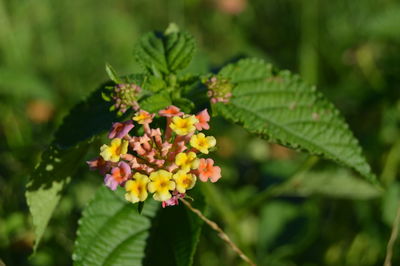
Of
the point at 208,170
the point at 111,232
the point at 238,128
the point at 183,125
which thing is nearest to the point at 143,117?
the point at 183,125

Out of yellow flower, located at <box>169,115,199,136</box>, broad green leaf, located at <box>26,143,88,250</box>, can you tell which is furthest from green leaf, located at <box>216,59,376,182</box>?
broad green leaf, located at <box>26,143,88,250</box>

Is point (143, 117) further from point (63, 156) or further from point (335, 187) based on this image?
point (335, 187)

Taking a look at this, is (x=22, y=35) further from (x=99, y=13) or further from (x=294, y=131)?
(x=294, y=131)

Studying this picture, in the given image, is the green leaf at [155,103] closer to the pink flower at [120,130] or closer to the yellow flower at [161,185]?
the pink flower at [120,130]

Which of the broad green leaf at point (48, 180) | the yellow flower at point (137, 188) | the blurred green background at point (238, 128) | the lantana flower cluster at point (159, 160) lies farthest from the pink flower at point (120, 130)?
the blurred green background at point (238, 128)

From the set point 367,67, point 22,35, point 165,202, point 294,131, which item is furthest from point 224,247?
point 22,35
